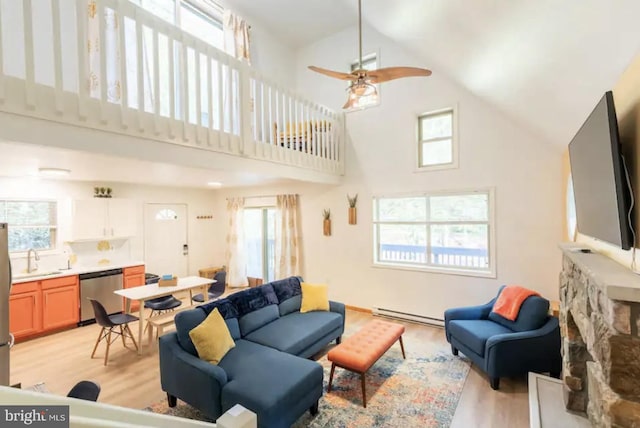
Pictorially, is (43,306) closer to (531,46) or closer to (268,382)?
(268,382)

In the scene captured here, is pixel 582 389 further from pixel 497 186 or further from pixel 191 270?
pixel 191 270

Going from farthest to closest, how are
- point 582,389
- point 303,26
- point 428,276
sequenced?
point 303,26 → point 428,276 → point 582,389

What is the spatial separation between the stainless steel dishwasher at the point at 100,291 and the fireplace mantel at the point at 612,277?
6.01m

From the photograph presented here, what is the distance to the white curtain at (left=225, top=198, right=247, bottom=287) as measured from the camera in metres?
6.95

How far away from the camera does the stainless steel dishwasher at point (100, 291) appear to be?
4.70 metres

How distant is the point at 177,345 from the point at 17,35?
409 cm

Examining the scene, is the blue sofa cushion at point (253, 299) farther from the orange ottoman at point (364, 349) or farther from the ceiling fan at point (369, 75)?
the ceiling fan at point (369, 75)

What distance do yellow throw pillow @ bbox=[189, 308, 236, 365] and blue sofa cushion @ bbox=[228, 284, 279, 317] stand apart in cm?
52

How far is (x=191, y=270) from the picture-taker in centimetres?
702

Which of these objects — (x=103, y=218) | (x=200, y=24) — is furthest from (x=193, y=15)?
(x=103, y=218)

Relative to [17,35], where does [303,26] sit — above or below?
above

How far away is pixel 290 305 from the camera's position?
402cm

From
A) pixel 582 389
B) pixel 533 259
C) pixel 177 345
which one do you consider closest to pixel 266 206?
pixel 177 345

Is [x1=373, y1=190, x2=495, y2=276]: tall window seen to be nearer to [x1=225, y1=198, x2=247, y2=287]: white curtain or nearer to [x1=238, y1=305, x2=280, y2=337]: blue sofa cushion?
[x1=238, y1=305, x2=280, y2=337]: blue sofa cushion
